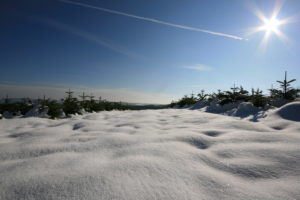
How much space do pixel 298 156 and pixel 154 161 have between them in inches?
39.8

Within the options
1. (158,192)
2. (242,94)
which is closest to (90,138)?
(158,192)

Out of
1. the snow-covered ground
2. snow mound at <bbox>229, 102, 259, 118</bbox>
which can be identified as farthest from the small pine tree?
the snow-covered ground

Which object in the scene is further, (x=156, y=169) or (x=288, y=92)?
(x=288, y=92)

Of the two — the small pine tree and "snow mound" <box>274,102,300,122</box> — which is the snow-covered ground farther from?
the small pine tree

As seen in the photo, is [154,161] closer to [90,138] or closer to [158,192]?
[158,192]

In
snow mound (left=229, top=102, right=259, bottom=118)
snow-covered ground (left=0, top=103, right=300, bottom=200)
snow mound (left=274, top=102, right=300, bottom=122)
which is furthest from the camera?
snow mound (left=229, top=102, right=259, bottom=118)

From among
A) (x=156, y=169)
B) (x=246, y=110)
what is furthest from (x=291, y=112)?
(x=156, y=169)

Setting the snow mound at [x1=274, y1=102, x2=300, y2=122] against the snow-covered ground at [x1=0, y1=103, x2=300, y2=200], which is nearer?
the snow-covered ground at [x1=0, y1=103, x2=300, y2=200]

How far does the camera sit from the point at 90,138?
1.60m

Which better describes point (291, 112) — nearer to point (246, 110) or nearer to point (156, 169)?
point (246, 110)

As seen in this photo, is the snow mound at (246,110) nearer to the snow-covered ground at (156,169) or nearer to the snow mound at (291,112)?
the snow mound at (291,112)

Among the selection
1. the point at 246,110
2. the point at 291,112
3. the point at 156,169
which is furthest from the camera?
the point at 246,110

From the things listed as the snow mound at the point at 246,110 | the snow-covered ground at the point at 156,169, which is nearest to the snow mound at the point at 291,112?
the snow mound at the point at 246,110

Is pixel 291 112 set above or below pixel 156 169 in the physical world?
above
